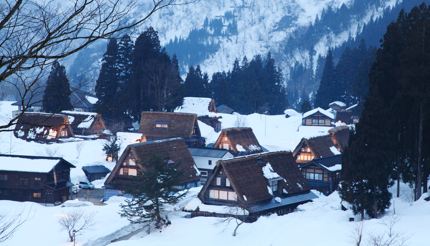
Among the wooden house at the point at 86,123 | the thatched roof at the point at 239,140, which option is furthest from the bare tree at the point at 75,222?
the wooden house at the point at 86,123

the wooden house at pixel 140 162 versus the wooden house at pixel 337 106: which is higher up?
the wooden house at pixel 337 106

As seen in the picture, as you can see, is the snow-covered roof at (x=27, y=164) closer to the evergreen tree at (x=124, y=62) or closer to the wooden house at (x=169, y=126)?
the wooden house at (x=169, y=126)

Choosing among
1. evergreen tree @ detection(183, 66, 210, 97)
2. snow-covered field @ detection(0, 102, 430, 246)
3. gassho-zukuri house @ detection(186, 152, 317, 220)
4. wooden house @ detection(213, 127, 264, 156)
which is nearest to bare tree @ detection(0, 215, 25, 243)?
snow-covered field @ detection(0, 102, 430, 246)

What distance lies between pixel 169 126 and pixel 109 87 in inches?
310

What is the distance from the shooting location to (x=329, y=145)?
3591 cm

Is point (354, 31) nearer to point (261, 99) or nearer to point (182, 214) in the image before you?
point (261, 99)

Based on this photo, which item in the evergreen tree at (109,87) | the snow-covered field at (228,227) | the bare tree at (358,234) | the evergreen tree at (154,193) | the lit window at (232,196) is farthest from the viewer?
the evergreen tree at (109,87)

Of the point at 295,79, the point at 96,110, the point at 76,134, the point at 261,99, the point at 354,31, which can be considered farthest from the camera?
the point at 354,31

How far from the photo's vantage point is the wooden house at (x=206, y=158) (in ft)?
114

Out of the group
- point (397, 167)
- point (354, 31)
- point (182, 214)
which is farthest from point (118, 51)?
point (354, 31)

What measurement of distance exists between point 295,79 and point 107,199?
248 feet

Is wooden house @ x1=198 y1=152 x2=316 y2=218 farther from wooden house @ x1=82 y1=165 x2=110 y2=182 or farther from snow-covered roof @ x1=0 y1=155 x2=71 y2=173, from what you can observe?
wooden house @ x1=82 y1=165 x2=110 y2=182

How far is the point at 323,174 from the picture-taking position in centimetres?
3127

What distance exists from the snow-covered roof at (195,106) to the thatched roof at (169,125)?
851 cm
